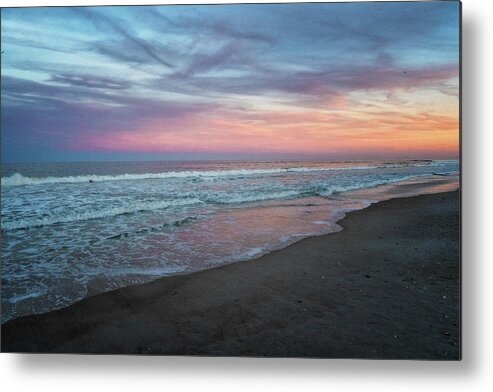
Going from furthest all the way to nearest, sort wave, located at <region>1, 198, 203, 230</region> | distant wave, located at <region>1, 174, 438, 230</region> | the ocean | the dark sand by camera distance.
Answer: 1. distant wave, located at <region>1, 174, 438, 230</region>
2. wave, located at <region>1, 198, 203, 230</region>
3. the ocean
4. the dark sand

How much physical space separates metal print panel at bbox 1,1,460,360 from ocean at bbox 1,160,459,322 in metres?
0.02

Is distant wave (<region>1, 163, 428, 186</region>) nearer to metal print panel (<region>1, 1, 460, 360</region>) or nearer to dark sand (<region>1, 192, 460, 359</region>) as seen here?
metal print panel (<region>1, 1, 460, 360</region>)

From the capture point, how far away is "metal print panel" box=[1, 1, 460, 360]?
2.31 meters

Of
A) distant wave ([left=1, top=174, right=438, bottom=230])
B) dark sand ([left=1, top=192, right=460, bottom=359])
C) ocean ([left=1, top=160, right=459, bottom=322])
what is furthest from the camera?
distant wave ([left=1, top=174, right=438, bottom=230])

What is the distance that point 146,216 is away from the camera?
3.26 m

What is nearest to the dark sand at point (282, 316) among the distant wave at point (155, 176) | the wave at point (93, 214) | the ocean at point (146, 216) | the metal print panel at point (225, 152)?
the metal print panel at point (225, 152)

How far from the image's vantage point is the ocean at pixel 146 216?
8.10 ft

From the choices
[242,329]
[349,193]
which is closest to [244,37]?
[242,329]

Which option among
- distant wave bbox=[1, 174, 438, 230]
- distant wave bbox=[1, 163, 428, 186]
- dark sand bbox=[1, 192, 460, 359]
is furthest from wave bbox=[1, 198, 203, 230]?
dark sand bbox=[1, 192, 460, 359]

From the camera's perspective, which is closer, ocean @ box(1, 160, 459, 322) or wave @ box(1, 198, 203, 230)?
ocean @ box(1, 160, 459, 322)

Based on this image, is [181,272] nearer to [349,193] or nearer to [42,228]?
[42,228]

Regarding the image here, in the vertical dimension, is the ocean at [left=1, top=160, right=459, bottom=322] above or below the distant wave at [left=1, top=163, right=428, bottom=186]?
below

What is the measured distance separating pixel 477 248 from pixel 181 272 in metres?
1.76

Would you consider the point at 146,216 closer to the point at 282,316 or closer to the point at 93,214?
the point at 93,214
